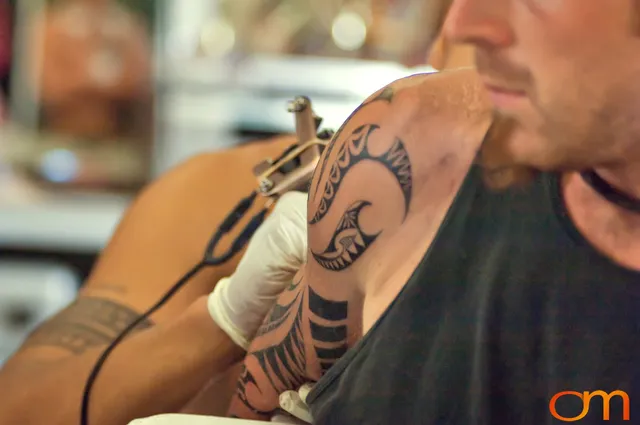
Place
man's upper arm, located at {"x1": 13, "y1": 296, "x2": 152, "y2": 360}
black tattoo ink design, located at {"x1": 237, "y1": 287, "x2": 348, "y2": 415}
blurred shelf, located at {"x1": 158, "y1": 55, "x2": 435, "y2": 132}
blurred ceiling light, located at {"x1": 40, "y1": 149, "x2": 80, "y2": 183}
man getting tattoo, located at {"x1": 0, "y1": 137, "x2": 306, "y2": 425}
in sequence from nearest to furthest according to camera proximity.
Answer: black tattoo ink design, located at {"x1": 237, "y1": 287, "x2": 348, "y2": 415} < man getting tattoo, located at {"x1": 0, "y1": 137, "x2": 306, "y2": 425} < man's upper arm, located at {"x1": 13, "y1": 296, "x2": 152, "y2": 360} < blurred shelf, located at {"x1": 158, "y1": 55, "x2": 435, "y2": 132} < blurred ceiling light, located at {"x1": 40, "y1": 149, "x2": 80, "y2": 183}

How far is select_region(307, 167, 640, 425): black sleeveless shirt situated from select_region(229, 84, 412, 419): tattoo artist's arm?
3cm

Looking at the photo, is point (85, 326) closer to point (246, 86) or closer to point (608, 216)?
point (608, 216)

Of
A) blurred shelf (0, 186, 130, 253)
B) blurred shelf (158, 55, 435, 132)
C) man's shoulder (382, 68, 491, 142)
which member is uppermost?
blurred shelf (158, 55, 435, 132)

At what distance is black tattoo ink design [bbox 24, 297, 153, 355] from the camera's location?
2.30 feet

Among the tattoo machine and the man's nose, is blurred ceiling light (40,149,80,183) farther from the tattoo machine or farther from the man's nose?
the man's nose

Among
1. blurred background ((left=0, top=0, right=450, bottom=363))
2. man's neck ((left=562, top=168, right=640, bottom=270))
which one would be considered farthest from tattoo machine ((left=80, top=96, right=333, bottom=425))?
blurred background ((left=0, top=0, right=450, bottom=363))

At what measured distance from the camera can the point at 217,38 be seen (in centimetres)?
207

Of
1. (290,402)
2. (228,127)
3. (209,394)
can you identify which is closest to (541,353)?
(290,402)

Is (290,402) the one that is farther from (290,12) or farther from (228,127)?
(290,12)

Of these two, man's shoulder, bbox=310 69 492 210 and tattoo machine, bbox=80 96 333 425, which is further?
tattoo machine, bbox=80 96 333 425

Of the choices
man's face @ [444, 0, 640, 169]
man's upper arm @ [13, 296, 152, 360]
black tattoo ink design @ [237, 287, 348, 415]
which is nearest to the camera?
man's face @ [444, 0, 640, 169]

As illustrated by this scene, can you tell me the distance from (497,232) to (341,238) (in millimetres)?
91

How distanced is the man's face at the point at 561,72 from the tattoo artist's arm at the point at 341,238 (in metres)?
0.06

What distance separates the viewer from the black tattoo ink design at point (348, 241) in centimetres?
43
